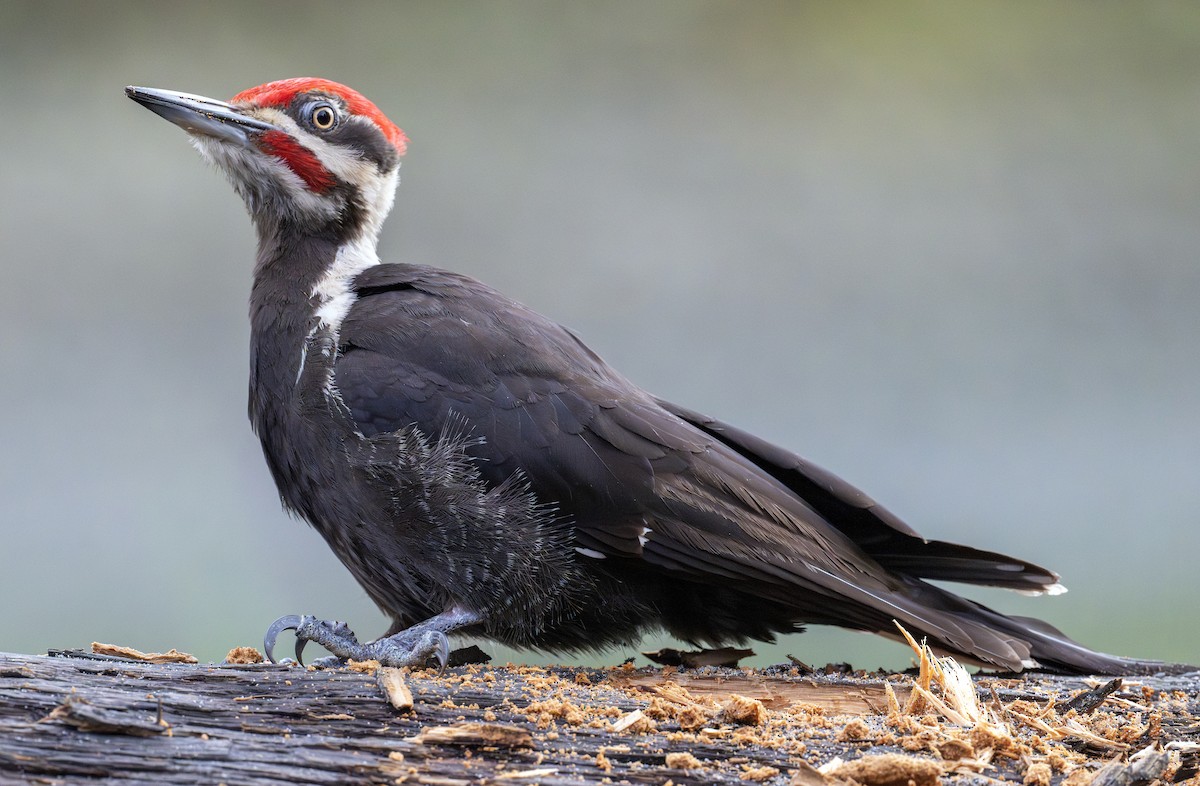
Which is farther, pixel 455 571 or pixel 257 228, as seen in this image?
pixel 257 228

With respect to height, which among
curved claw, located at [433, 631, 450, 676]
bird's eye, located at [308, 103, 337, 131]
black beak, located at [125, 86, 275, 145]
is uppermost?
bird's eye, located at [308, 103, 337, 131]

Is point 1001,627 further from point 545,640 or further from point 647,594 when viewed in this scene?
point 545,640

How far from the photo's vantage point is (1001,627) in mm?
2686

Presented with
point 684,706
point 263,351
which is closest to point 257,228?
point 263,351

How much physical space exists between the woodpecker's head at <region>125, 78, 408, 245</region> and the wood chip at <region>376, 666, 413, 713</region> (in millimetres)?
1547

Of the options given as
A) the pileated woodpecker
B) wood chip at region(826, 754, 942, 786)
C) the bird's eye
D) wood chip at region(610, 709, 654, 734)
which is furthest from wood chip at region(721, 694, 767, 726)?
the bird's eye

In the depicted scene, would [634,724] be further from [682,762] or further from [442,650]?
A: [442,650]

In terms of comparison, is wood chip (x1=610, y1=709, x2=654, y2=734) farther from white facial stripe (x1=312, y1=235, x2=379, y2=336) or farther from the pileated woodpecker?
white facial stripe (x1=312, y1=235, x2=379, y2=336)

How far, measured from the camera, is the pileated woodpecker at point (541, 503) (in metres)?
2.45

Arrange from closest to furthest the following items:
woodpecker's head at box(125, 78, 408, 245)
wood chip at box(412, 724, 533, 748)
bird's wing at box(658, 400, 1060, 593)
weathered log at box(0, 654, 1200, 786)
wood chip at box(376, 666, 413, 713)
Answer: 1. weathered log at box(0, 654, 1200, 786)
2. wood chip at box(412, 724, 533, 748)
3. wood chip at box(376, 666, 413, 713)
4. bird's wing at box(658, 400, 1060, 593)
5. woodpecker's head at box(125, 78, 408, 245)

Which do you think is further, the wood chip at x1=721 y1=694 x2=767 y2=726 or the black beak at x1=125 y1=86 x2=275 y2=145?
the black beak at x1=125 y1=86 x2=275 y2=145

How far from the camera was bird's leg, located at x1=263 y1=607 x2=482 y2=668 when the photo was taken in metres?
2.46

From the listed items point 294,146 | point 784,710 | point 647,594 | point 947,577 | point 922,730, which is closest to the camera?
point 922,730

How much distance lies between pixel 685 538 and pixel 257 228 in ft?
5.33
